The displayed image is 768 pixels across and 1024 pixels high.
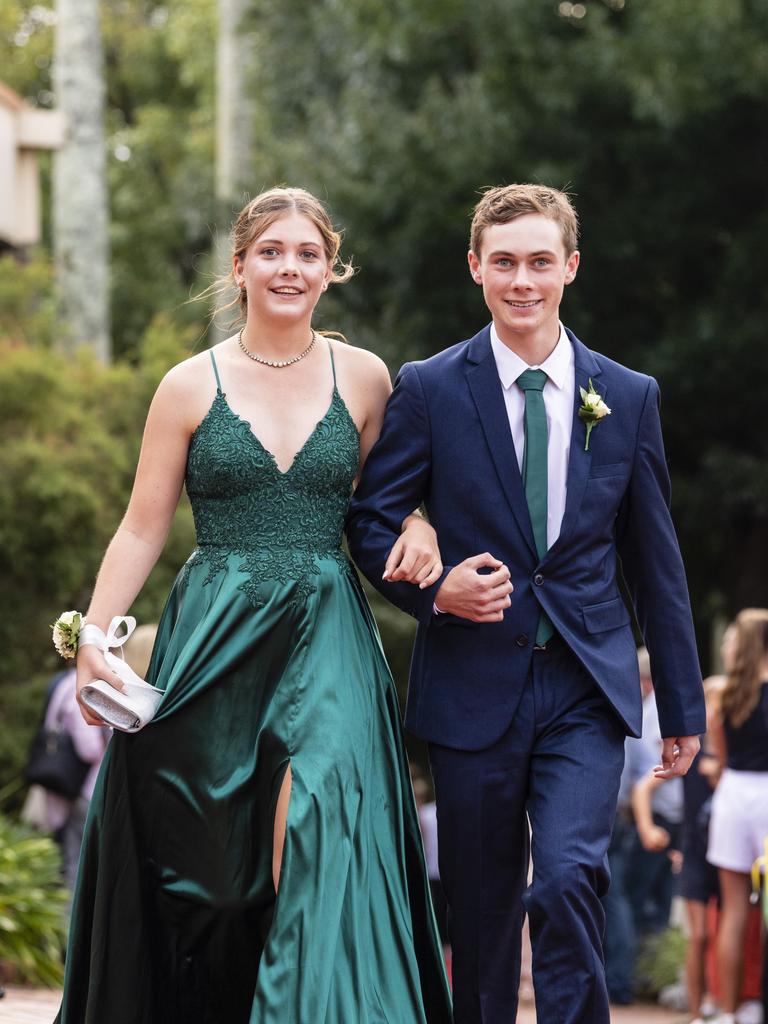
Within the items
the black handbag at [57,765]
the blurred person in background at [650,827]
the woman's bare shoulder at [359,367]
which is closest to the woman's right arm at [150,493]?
the woman's bare shoulder at [359,367]

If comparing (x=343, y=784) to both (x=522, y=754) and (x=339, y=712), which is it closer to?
(x=339, y=712)

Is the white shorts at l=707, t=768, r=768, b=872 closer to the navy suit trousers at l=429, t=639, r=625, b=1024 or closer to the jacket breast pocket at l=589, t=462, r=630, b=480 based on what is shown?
the navy suit trousers at l=429, t=639, r=625, b=1024

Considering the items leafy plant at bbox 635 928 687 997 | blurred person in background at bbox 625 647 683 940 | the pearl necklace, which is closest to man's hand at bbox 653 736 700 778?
the pearl necklace

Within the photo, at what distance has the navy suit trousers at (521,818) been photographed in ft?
14.2

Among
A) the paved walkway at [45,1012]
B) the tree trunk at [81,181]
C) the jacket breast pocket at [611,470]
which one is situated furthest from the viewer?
the tree trunk at [81,181]

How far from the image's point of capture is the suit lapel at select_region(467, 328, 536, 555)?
4562 millimetres

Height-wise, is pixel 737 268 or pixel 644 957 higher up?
pixel 737 268

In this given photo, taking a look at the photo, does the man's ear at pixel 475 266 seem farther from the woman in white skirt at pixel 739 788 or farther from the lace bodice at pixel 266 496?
the woman in white skirt at pixel 739 788

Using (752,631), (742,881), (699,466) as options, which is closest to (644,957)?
(742,881)

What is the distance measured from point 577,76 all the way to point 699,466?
12.7 feet

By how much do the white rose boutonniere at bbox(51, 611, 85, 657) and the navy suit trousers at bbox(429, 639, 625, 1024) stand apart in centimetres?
101

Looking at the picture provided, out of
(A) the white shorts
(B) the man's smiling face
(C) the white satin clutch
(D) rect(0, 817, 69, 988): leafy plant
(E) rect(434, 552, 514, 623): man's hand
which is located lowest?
(D) rect(0, 817, 69, 988): leafy plant

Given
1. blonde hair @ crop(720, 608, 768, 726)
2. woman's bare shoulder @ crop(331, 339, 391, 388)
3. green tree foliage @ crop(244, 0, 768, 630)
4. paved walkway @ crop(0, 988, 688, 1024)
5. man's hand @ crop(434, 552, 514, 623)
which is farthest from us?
green tree foliage @ crop(244, 0, 768, 630)

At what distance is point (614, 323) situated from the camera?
16188mm
